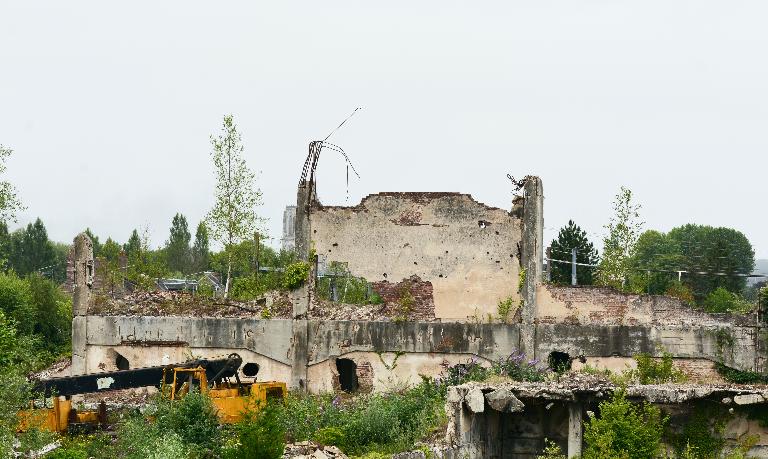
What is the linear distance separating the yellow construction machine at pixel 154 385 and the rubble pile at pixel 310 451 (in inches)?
98.6

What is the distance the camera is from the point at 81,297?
2853 centimetres

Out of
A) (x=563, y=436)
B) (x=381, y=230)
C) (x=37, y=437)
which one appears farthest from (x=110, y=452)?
(x=381, y=230)

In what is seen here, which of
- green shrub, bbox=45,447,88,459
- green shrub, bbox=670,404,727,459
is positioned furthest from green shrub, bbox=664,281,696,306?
green shrub, bbox=45,447,88,459

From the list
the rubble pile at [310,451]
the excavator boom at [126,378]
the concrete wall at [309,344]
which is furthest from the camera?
the concrete wall at [309,344]

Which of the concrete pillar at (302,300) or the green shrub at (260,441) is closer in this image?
the green shrub at (260,441)

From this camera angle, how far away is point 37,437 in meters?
18.5

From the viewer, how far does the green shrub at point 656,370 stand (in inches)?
922

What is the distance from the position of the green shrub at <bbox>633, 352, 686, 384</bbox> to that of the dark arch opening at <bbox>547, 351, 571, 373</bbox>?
5.40 ft

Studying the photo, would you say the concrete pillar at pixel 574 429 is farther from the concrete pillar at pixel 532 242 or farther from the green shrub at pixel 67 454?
the green shrub at pixel 67 454

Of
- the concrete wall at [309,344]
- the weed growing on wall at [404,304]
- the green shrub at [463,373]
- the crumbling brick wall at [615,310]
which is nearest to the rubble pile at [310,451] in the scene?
the green shrub at [463,373]

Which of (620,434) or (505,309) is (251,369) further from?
(620,434)

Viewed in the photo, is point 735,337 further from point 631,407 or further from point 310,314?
point 310,314

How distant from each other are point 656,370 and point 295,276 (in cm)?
899

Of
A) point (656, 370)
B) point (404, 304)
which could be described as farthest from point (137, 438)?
point (656, 370)
